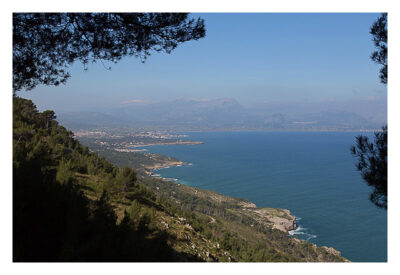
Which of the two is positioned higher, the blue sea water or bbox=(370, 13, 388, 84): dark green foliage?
bbox=(370, 13, 388, 84): dark green foliage

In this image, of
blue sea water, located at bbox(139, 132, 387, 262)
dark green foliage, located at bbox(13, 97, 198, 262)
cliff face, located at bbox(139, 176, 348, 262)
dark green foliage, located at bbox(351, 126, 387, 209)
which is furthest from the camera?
blue sea water, located at bbox(139, 132, 387, 262)

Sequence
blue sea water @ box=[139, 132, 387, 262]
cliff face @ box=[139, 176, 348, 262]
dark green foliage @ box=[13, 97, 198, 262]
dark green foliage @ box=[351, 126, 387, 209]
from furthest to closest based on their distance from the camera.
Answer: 1. blue sea water @ box=[139, 132, 387, 262]
2. cliff face @ box=[139, 176, 348, 262]
3. dark green foliage @ box=[351, 126, 387, 209]
4. dark green foliage @ box=[13, 97, 198, 262]

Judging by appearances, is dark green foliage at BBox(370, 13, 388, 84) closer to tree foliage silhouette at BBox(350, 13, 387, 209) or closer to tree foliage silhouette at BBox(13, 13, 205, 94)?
tree foliage silhouette at BBox(350, 13, 387, 209)

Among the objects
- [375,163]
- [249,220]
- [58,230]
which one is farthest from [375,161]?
[249,220]

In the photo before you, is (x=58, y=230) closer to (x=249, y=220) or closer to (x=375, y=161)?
(x=375, y=161)

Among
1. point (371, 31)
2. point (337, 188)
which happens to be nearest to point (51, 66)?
point (371, 31)

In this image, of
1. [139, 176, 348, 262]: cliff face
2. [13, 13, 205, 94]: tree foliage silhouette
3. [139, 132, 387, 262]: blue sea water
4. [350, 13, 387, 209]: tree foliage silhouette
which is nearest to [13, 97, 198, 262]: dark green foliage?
[13, 13, 205, 94]: tree foliage silhouette
